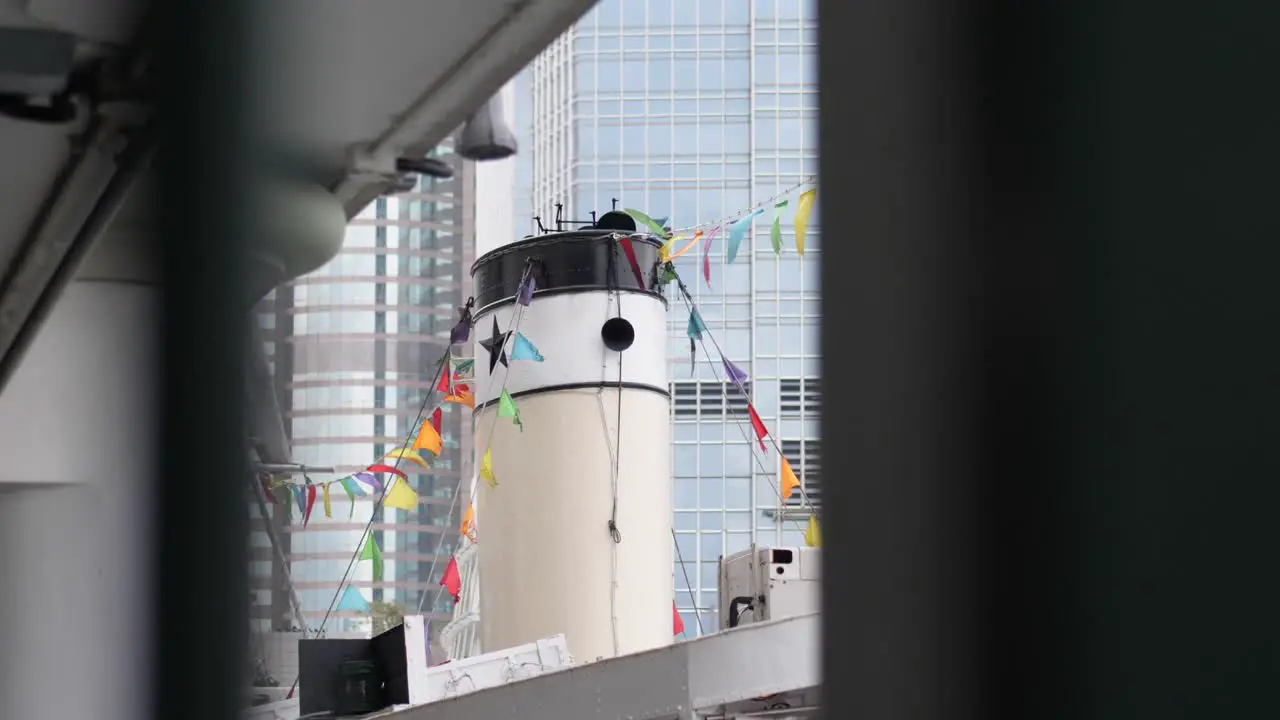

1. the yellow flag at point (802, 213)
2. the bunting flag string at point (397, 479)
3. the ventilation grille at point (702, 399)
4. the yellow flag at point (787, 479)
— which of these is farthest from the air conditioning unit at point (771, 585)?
the ventilation grille at point (702, 399)

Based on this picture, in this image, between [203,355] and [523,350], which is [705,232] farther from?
[203,355]

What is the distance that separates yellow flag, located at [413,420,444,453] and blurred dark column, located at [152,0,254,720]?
1077cm

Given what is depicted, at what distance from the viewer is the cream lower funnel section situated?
12250 mm

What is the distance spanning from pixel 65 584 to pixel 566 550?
1095cm

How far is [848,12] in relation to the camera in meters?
0.97

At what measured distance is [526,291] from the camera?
38.9 feet

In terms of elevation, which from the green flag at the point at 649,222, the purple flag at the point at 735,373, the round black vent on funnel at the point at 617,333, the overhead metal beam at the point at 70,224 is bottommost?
the overhead metal beam at the point at 70,224

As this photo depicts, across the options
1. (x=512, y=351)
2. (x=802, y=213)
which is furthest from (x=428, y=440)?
(x=802, y=213)

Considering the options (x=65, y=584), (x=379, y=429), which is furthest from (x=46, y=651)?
(x=379, y=429)

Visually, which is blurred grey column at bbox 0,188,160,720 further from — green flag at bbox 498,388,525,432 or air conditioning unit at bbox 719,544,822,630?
green flag at bbox 498,388,525,432

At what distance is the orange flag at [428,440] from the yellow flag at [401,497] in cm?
92

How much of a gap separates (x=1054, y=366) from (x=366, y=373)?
11.3 m

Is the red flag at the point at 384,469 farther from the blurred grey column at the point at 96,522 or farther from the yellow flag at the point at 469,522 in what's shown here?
the blurred grey column at the point at 96,522

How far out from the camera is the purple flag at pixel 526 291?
1182cm
